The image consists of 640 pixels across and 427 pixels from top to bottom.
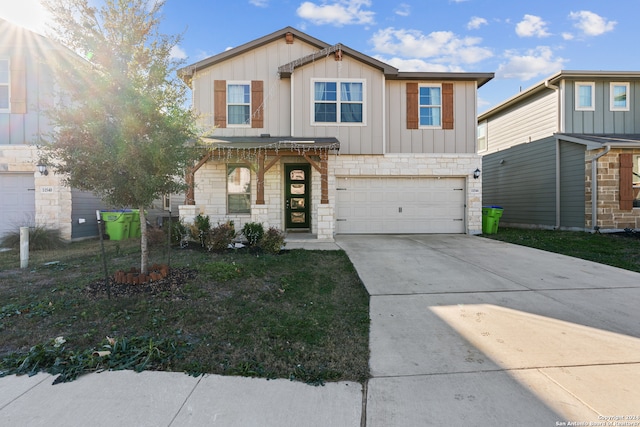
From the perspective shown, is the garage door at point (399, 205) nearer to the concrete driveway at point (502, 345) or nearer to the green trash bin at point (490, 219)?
the green trash bin at point (490, 219)

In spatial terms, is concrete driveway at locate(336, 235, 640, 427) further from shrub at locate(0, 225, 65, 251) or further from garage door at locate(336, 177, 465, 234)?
shrub at locate(0, 225, 65, 251)

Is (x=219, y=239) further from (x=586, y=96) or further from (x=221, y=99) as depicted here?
(x=586, y=96)

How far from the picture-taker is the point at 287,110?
10734mm

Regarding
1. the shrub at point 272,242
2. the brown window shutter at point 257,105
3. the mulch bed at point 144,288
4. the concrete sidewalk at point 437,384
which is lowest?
the concrete sidewalk at point 437,384

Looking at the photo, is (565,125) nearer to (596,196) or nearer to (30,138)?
(596,196)

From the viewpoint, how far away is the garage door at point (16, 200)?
9.59 meters

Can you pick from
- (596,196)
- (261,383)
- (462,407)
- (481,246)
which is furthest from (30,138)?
(596,196)

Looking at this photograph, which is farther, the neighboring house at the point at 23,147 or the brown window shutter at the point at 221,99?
the brown window shutter at the point at 221,99

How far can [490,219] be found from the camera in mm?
11430

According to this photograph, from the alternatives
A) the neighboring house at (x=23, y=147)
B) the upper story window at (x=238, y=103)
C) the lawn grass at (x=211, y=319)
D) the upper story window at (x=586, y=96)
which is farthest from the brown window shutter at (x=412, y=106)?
the neighboring house at (x=23, y=147)

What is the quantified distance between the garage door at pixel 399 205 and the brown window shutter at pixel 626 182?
4884 mm

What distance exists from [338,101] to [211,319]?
8670mm

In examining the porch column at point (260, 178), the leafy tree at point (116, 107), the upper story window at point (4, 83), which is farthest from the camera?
the upper story window at point (4, 83)

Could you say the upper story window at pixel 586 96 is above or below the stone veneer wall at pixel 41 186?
above
